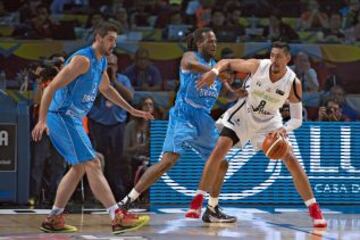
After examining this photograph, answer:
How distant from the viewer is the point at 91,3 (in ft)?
56.7

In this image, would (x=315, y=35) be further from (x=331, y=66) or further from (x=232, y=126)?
(x=232, y=126)

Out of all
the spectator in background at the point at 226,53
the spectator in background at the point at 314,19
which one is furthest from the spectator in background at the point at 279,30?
the spectator in background at the point at 226,53

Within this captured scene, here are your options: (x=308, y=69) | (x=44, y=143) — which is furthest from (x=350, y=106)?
(x=44, y=143)

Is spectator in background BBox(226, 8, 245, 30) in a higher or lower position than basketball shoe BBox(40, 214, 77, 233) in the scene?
higher

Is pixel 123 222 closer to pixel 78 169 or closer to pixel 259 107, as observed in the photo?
pixel 78 169

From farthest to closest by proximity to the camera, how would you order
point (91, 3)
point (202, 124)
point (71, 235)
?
point (91, 3), point (202, 124), point (71, 235)

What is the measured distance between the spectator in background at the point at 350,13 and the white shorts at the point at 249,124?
27.3 feet

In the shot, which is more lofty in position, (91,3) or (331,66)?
(91,3)

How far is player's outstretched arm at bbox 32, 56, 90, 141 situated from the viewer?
293 inches

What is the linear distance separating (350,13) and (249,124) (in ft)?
29.1

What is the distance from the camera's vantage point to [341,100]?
12.6 metres

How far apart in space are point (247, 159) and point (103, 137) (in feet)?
6.40

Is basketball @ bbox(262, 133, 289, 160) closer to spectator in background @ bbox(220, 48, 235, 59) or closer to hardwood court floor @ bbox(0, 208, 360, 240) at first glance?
hardwood court floor @ bbox(0, 208, 360, 240)

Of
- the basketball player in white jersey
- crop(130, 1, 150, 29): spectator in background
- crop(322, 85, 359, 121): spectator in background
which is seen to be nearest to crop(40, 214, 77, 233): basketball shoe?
the basketball player in white jersey
